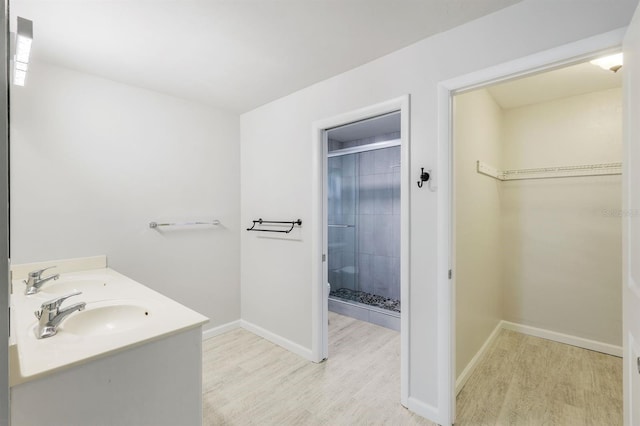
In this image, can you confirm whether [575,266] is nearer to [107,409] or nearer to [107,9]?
[107,409]

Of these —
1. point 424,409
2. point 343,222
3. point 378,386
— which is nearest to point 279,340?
point 378,386

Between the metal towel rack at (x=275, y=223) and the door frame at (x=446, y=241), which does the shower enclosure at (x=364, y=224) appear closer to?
the metal towel rack at (x=275, y=223)

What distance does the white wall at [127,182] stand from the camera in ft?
6.54

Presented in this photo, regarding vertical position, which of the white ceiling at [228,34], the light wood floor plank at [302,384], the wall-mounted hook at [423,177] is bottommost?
the light wood floor plank at [302,384]

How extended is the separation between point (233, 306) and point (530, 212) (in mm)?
3392

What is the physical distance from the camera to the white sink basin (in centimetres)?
133

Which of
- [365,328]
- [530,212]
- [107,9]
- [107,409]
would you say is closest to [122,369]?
[107,409]

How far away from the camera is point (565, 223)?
283cm

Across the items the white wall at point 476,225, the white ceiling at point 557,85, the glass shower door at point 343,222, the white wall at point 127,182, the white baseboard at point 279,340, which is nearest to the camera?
the white wall at point 127,182

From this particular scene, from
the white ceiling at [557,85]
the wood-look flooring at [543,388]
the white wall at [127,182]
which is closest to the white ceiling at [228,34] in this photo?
the white wall at [127,182]

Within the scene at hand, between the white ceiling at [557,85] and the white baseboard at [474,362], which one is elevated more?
the white ceiling at [557,85]

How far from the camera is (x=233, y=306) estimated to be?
3.14 metres

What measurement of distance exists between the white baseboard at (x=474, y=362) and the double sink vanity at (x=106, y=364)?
1855 millimetres

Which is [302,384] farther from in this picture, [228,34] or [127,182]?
[228,34]
